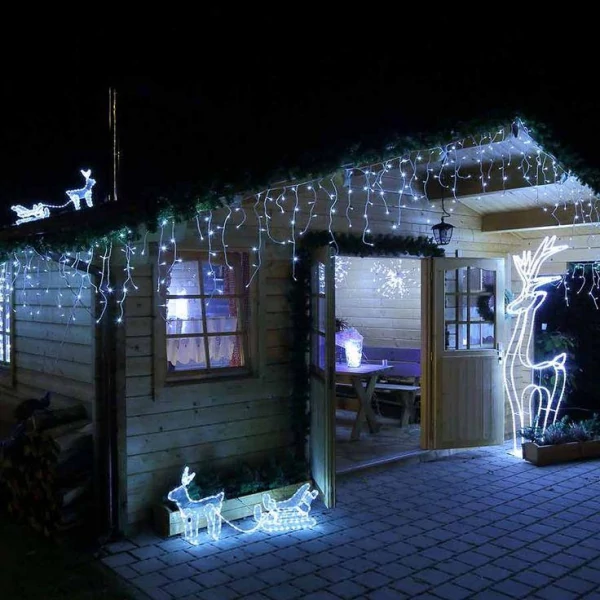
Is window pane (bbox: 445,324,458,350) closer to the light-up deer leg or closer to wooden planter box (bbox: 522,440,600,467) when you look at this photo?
wooden planter box (bbox: 522,440,600,467)

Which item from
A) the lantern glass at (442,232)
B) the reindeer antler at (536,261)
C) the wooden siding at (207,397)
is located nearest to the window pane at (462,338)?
the reindeer antler at (536,261)

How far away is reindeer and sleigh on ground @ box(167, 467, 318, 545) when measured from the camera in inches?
187

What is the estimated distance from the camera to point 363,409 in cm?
784

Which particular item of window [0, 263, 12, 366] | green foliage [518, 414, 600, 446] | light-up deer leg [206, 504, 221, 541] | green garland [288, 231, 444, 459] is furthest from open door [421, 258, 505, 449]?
window [0, 263, 12, 366]

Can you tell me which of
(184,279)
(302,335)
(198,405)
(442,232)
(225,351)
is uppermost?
(442,232)

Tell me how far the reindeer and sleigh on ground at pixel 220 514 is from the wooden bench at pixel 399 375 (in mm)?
3625

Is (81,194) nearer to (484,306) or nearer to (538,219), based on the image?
(484,306)

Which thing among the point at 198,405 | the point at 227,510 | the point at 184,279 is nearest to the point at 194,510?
the point at 227,510

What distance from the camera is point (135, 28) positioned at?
10.3 meters

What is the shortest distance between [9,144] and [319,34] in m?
6.72

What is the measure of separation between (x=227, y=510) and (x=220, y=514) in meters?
0.12

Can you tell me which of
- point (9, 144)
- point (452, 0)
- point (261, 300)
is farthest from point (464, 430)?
point (9, 144)

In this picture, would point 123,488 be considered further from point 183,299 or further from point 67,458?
point 183,299

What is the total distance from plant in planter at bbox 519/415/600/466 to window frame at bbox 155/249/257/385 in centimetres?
329
